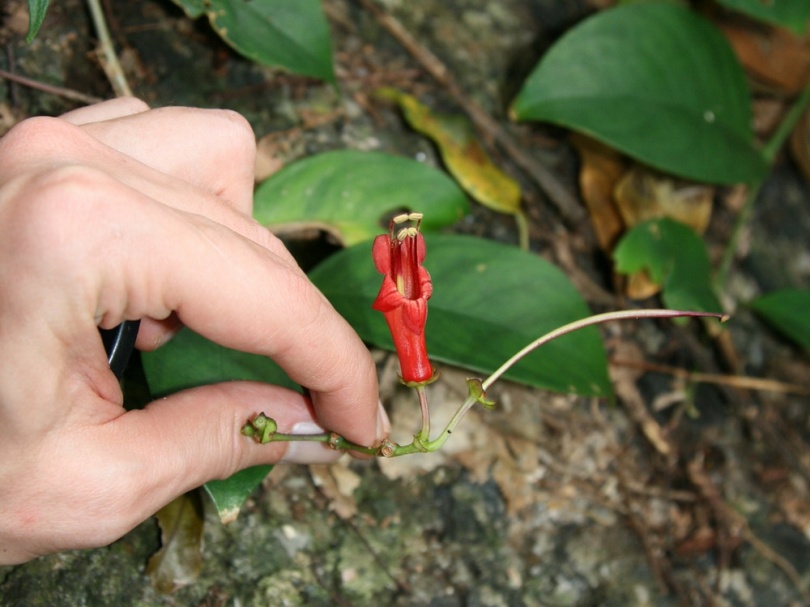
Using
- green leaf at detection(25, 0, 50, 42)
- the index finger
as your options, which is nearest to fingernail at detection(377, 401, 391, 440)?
the index finger

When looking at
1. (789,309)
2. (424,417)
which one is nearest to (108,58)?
(424,417)

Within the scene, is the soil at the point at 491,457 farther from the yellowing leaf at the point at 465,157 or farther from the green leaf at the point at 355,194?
the green leaf at the point at 355,194

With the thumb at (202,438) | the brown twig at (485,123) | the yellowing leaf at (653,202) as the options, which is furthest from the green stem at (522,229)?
the thumb at (202,438)

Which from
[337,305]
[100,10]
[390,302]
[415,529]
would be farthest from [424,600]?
[100,10]

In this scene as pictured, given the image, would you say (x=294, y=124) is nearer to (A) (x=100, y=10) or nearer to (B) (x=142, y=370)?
(A) (x=100, y=10)

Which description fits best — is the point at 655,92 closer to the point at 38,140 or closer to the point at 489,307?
the point at 489,307

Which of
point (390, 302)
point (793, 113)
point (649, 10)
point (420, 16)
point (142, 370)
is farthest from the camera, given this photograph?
point (793, 113)

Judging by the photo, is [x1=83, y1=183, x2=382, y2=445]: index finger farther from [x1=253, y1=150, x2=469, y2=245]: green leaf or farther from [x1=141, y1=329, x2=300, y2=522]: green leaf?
[x1=253, y1=150, x2=469, y2=245]: green leaf
